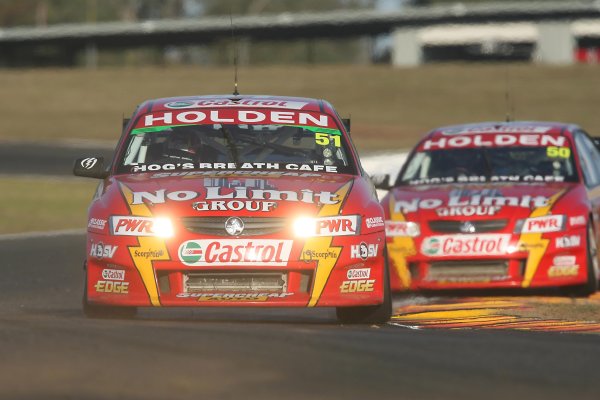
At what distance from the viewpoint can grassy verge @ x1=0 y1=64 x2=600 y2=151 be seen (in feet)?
160

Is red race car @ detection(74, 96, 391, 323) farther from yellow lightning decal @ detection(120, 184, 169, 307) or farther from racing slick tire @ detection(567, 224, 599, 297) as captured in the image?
racing slick tire @ detection(567, 224, 599, 297)

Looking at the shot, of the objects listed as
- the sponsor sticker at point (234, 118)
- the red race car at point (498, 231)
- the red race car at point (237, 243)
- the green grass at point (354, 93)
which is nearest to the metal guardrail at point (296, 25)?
the green grass at point (354, 93)

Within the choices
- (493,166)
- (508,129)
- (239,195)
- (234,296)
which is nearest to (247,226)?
(239,195)

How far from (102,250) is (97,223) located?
0.58 feet

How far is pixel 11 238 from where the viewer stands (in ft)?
56.2

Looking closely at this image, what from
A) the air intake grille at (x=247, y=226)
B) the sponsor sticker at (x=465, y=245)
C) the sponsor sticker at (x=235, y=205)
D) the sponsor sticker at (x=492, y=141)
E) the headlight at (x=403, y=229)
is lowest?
the sponsor sticker at (x=465, y=245)

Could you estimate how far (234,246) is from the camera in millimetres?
9109

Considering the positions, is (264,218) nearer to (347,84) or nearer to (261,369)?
(261,369)

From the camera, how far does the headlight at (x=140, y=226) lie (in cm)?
916

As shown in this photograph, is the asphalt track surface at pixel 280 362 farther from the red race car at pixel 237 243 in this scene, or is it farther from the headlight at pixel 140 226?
the headlight at pixel 140 226

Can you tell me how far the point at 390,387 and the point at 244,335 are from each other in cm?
142

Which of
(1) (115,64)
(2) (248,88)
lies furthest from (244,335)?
(1) (115,64)

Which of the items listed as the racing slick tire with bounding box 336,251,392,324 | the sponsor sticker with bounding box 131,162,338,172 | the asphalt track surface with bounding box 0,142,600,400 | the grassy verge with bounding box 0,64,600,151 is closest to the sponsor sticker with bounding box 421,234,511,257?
the sponsor sticker with bounding box 131,162,338,172

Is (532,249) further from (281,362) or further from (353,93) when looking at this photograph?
(353,93)
